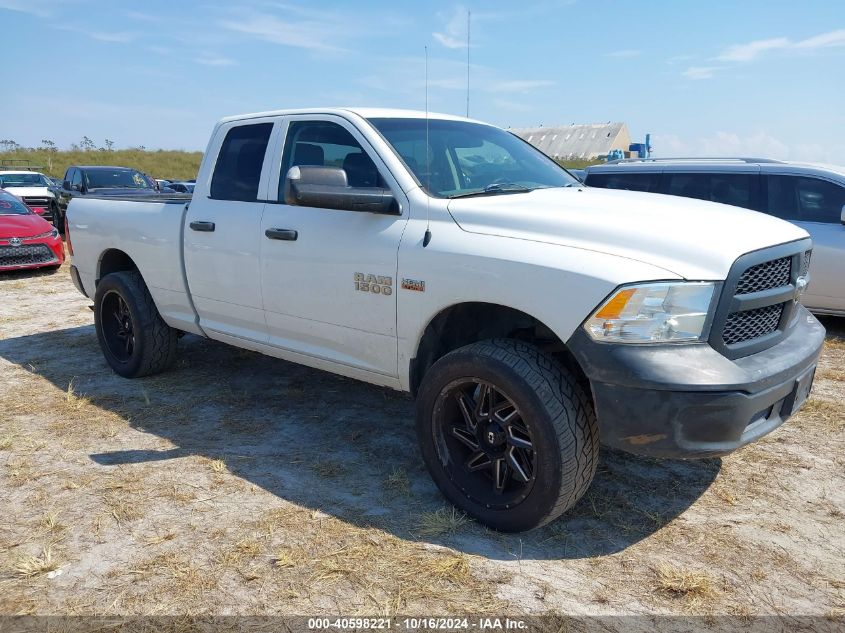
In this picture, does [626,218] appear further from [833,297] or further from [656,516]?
[833,297]

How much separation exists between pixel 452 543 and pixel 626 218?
1632mm

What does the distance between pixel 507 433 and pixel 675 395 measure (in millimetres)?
Result: 772

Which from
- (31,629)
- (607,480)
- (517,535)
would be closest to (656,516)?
(607,480)

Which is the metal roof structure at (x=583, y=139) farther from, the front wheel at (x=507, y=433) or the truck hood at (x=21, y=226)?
the front wheel at (x=507, y=433)

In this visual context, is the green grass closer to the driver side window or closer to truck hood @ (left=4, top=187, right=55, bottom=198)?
truck hood @ (left=4, top=187, right=55, bottom=198)

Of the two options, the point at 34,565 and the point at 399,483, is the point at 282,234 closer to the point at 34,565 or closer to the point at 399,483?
the point at 399,483

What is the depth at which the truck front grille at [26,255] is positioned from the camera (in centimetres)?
1073

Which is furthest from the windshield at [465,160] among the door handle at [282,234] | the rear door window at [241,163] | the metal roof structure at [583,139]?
the metal roof structure at [583,139]

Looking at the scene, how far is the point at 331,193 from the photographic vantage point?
3.45 meters

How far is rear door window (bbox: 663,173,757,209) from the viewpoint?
7.16 meters

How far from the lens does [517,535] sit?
3.20 meters

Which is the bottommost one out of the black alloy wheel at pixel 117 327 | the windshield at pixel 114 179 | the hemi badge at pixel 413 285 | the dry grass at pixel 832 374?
the dry grass at pixel 832 374

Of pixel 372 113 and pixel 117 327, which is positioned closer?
pixel 372 113

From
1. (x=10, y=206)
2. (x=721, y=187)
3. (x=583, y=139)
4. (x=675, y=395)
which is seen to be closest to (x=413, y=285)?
(x=675, y=395)
